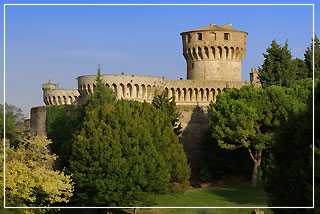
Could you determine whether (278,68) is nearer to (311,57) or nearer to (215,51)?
(311,57)

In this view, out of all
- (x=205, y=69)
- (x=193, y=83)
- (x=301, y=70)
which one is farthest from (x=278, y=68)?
(x=205, y=69)

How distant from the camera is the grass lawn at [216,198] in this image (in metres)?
44.5

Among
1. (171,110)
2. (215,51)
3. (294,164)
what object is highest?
(215,51)

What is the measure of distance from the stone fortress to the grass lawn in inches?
265

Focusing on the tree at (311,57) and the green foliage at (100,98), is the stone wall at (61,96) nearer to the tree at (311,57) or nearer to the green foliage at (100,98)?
the green foliage at (100,98)

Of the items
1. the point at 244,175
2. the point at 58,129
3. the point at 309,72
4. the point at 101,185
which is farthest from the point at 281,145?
the point at 309,72

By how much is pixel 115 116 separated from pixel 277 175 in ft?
67.2

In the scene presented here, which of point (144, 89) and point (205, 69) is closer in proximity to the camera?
point (144, 89)

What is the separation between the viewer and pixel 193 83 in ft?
228

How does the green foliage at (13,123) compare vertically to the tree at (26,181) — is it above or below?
above

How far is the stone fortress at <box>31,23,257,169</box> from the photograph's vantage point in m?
58.1

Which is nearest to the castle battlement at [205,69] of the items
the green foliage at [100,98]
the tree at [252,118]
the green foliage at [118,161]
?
the green foliage at [100,98]

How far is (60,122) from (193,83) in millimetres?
17573

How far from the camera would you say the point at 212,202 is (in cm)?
4631
